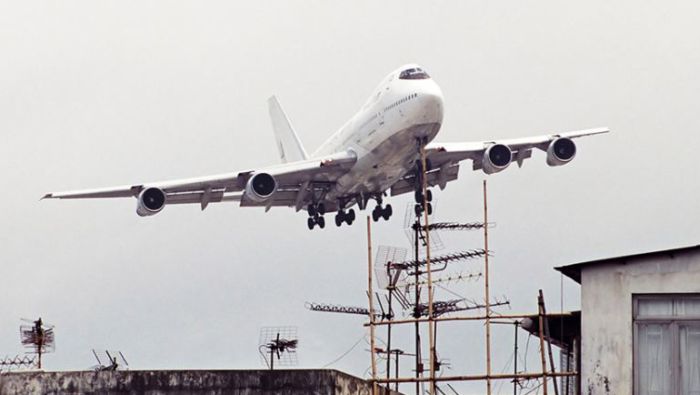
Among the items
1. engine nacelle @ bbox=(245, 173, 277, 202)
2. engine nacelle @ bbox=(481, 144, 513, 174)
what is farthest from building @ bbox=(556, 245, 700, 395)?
engine nacelle @ bbox=(481, 144, 513, 174)

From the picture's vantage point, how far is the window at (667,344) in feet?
88.1

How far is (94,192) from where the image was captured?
242 feet

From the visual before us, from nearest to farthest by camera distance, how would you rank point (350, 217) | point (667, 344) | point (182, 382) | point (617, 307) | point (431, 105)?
point (667, 344) → point (617, 307) → point (182, 382) → point (431, 105) → point (350, 217)

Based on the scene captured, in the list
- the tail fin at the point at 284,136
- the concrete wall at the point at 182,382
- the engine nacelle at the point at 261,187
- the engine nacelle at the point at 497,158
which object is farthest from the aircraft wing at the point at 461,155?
the concrete wall at the point at 182,382

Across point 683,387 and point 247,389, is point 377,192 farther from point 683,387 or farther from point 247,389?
point 683,387

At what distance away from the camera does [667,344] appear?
27.2m

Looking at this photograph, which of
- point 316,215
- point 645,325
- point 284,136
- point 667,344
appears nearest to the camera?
point 667,344

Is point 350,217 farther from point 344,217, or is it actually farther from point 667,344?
point 667,344

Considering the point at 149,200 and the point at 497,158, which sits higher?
the point at 497,158

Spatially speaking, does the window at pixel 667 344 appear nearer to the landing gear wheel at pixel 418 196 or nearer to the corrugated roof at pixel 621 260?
the corrugated roof at pixel 621 260

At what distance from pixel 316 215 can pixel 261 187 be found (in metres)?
7.62

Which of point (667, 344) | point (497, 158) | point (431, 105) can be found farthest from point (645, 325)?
point (497, 158)

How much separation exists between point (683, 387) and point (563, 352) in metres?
15.2

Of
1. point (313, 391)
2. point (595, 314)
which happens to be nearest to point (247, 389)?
point (313, 391)
